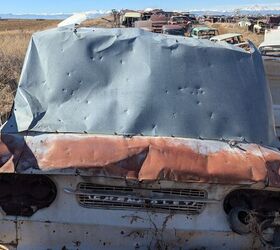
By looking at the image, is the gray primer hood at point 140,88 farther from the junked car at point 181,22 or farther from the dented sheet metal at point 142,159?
the junked car at point 181,22

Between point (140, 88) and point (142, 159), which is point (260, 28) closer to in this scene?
point (140, 88)

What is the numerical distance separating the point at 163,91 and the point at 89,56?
2.17ft

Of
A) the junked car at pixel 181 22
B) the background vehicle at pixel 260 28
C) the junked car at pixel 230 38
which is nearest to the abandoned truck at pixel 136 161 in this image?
the junked car at pixel 230 38

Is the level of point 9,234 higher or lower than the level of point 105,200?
lower

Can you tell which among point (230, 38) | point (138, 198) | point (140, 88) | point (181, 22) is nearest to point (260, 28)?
point (181, 22)

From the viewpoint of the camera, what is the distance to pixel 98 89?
13.6 feet

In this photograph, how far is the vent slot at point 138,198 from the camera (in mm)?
3496

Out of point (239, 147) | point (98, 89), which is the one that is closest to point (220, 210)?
point (239, 147)

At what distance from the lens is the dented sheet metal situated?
3363 millimetres

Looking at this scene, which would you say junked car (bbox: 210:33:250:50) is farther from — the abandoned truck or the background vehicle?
the background vehicle

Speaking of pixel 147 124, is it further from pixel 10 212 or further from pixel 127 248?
pixel 10 212

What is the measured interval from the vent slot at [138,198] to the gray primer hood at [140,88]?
51 cm

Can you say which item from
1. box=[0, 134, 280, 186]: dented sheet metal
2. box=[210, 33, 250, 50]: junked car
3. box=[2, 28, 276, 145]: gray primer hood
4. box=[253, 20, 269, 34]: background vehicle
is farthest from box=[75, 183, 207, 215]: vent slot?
box=[253, 20, 269, 34]: background vehicle

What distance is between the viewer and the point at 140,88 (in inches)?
162
